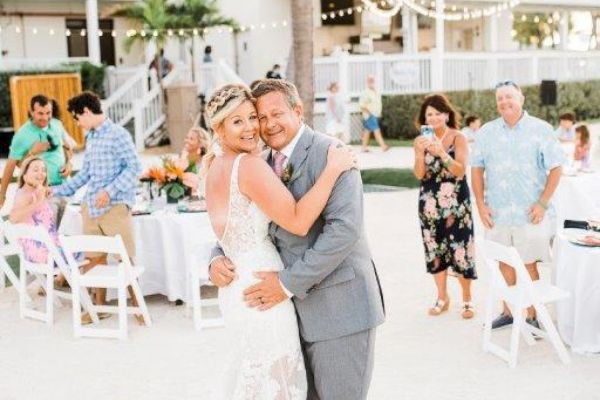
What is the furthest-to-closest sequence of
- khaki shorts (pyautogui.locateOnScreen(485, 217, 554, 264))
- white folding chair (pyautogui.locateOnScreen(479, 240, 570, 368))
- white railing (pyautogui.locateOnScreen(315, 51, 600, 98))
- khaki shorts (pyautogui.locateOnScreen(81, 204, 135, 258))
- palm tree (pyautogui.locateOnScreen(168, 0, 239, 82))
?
A: 1. white railing (pyautogui.locateOnScreen(315, 51, 600, 98))
2. palm tree (pyautogui.locateOnScreen(168, 0, 239, 82))
3. khaki shorts (pyautogui.locateOnScreen(81, 204, 135, 258))
4. khaki shorts (pyautogui.locateOnScreen(485, 217, 554, 264))
5. white folding chair (pyautogui.locateOnScreen(479, 240, 570, 368))

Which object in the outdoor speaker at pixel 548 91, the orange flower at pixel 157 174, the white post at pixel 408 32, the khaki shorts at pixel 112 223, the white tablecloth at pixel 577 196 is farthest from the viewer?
the white post at pixel 408 32

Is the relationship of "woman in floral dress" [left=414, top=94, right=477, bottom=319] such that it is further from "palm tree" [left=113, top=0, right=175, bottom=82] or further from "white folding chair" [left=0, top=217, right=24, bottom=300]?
"palm tree" [left=113, top=0, right=175, bottom=82]

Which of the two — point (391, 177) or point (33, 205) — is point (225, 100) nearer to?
point (33, 205)

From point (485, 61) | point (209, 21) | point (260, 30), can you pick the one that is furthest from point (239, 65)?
point (485, 61)

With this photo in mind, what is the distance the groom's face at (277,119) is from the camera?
3504 millimetres

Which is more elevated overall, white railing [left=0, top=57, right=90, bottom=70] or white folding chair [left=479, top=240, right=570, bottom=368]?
white railing [left=0, top=57, right=90, bottom=70]

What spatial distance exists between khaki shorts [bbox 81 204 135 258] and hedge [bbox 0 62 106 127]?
15.7 m

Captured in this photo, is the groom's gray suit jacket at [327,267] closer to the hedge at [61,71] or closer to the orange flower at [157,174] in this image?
the orange flower at [157,174]

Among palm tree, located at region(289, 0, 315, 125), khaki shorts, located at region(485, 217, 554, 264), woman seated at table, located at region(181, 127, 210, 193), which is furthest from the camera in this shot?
palm tree, located at region(289, 0, 315, 125)

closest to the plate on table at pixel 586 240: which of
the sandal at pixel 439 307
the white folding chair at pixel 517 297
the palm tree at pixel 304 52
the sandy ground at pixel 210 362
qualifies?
the white folding chair at pixel 517 297

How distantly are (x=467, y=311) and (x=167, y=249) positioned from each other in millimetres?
2813

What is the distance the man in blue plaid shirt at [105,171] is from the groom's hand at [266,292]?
4.09m

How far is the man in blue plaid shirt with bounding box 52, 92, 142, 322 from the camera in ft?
24.2

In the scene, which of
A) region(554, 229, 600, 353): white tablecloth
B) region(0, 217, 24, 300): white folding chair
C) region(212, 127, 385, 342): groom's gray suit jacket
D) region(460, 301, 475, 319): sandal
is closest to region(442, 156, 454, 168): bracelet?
region(554, 229, 600, 353): white tablecloth
